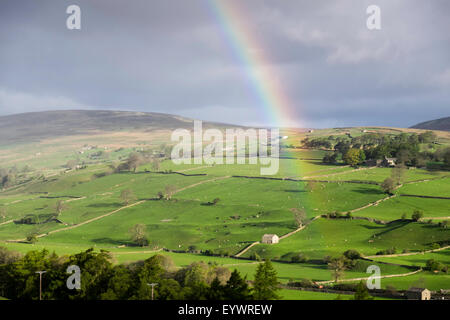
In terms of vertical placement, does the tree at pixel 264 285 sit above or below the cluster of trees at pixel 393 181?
below

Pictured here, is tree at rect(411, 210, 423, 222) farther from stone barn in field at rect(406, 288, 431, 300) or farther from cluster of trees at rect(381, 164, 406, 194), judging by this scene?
stone barn in field at rect(406, 288, 431, 300)

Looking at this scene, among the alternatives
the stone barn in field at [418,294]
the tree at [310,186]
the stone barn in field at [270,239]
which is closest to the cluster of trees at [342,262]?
the stone barn in field at [418,294]

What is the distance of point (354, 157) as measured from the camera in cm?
17988

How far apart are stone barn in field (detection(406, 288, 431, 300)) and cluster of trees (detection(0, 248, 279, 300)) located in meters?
17.0

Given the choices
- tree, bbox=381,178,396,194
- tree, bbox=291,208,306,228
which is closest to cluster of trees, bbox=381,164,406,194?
tree, bbox=381,178,396,194

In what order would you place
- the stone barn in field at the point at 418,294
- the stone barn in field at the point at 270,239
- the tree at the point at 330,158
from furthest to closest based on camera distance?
the tree at the point at 330,158, the stone barn in field at the point at 270,239, the stone barn in field at the point at 418,294

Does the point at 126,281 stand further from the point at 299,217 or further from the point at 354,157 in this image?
the point at 354,157

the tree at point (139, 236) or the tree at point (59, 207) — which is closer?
the tree at point (139, 236)

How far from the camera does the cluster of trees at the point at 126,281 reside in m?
55.6

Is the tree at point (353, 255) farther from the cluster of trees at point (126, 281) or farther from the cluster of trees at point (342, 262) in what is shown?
the cluster of trees at point (126, 281)

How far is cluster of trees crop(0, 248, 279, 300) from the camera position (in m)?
55.6

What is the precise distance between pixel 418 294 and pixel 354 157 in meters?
118

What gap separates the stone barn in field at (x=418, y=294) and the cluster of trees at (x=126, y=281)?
17025 mm

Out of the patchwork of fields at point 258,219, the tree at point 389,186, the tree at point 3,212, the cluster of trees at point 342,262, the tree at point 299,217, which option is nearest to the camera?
the cluster of trees at point 342,262
